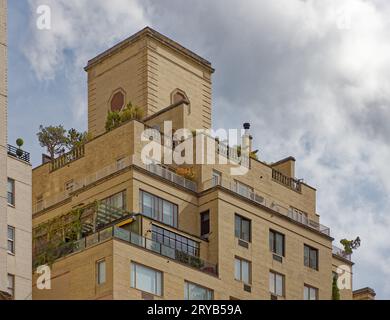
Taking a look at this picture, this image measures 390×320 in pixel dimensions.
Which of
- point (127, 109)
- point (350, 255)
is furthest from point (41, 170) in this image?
point (350, 255)

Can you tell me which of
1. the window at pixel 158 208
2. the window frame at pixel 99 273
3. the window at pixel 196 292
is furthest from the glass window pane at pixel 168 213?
the window frame at pixel 99 273

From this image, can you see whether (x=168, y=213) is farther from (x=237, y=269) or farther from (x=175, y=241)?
(x=237, y=269)

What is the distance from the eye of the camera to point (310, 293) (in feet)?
368

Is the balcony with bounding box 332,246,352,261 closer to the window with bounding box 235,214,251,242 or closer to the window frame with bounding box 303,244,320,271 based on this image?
the window frame with bounding box 303,244,320,271

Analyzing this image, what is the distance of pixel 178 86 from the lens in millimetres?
123812

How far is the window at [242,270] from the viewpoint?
10569 centimetres

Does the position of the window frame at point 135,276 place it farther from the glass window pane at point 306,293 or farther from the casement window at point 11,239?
the glass window pane at point 306,293

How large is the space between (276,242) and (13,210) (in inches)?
1036

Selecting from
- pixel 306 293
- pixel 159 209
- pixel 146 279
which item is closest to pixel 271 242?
pixel 306 293

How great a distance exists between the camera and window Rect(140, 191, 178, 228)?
10362cm

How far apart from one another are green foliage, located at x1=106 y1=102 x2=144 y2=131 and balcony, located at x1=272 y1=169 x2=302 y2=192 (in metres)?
10.7

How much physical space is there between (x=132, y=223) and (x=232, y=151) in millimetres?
14865

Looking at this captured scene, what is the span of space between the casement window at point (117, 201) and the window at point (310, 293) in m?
16.1

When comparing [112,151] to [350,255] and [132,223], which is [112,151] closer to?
[132,223]
